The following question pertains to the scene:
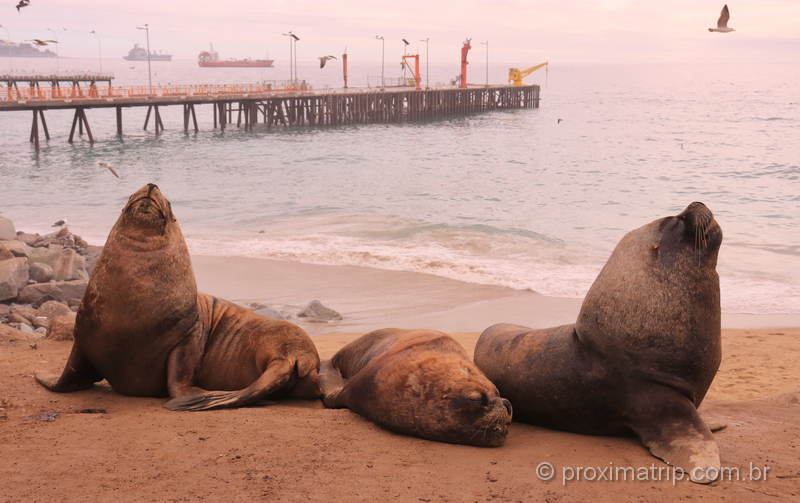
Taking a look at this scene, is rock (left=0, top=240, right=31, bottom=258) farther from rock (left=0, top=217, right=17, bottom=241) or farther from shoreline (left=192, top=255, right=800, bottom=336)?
shoreline (left=192, top=255, right=800, bottom=336)

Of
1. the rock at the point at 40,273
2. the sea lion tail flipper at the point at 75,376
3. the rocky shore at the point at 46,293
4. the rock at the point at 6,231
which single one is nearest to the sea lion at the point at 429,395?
the sea lion tail flipper at the point at 75,376

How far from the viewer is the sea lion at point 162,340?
4898mm

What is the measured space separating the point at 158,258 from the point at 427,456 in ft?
6.92

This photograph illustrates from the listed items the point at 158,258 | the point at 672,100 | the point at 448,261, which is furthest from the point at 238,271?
the point at 672,100

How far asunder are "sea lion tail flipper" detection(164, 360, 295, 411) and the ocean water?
804cm

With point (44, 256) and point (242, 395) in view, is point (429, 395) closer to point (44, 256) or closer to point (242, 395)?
point (242, 395)

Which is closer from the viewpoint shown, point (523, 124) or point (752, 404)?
point (752, 404)

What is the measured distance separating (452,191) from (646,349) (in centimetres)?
2269

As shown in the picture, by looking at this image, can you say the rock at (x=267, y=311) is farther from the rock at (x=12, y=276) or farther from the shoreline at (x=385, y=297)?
the rock at (x=12, y=276)

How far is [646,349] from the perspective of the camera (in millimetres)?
4254

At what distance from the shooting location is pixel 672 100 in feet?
300

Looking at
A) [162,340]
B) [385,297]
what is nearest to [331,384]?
[162,340]

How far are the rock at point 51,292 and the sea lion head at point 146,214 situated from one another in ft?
19.8

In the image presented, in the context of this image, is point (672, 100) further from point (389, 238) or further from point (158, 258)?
point (158, 258)
